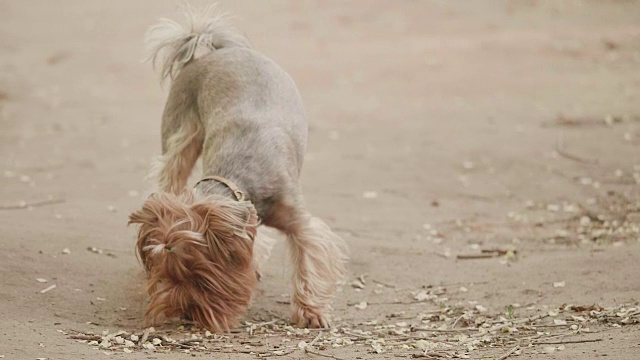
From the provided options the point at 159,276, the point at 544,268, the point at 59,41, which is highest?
the point at 159,276

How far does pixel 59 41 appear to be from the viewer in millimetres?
16609

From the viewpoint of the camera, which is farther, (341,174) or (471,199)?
(341,174)

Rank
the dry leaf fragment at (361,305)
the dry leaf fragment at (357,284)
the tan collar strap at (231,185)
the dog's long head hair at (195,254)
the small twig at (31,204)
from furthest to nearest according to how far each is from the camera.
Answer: the small twig at (31,204) → the dry leaf fragment at (357,284) → the dry leaf fragment at (361,305) → the tan collar strap at (231,185) → the dog's long head hair at (195,254)

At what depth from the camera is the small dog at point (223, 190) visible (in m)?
5.07

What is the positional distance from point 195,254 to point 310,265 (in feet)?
3.69

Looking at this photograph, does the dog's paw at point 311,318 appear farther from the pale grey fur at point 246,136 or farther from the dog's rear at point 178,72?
the dog's rear at point 178,72

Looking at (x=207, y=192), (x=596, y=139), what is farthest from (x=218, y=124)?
(x=596, y=139)

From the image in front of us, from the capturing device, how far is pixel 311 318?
227 inches

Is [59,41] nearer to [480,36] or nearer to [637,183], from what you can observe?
[480,36]

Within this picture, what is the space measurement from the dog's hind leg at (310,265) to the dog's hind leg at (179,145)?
0.96 m

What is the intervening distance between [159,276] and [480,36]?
447 inches

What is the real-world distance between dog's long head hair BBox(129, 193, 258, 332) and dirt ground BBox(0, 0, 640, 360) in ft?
0.84

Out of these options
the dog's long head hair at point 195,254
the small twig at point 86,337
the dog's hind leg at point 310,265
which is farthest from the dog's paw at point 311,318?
the small twig at point 86,337

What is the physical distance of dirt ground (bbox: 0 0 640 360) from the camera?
5804mm
